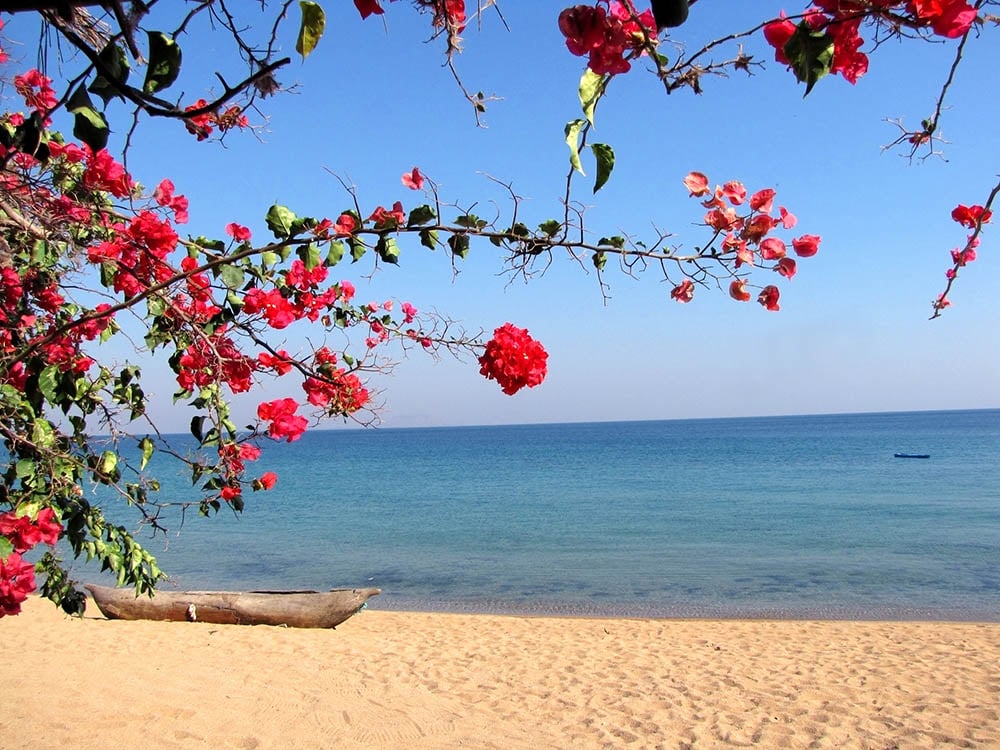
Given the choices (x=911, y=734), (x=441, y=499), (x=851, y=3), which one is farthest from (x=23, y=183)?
(x=441, y=499)

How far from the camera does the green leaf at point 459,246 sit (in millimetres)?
1707

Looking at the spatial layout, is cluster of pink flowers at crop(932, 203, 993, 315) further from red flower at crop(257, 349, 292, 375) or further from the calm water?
the calm water

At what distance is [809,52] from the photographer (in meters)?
0.92

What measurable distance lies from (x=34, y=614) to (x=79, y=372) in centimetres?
880

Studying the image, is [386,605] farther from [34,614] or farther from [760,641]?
[760,641]

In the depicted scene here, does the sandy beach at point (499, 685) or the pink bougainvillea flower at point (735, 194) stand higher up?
the pink bougainvillea flower at point (735, 194)

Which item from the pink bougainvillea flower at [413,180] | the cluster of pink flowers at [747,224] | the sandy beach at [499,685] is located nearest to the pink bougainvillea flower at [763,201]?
the cluster of pink flowers at [747,224]

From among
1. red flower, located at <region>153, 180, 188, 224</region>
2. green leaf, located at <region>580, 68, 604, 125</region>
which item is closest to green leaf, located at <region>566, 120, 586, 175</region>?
green leaf, located at <region>580, 68, 604, 125</region>

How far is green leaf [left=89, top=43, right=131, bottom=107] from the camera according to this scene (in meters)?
1.10

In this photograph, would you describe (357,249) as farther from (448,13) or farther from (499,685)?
(499,685)

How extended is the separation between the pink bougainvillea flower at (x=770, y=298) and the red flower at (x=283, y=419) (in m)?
1.45

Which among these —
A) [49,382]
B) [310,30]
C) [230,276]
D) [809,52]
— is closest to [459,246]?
[230,276]

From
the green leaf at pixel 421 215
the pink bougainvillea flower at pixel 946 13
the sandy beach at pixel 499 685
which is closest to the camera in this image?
the pink bougainvillea flower at pixel 946 13

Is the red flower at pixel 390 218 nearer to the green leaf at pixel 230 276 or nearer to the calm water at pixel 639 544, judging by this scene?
the green leaf at pixel 230 276
